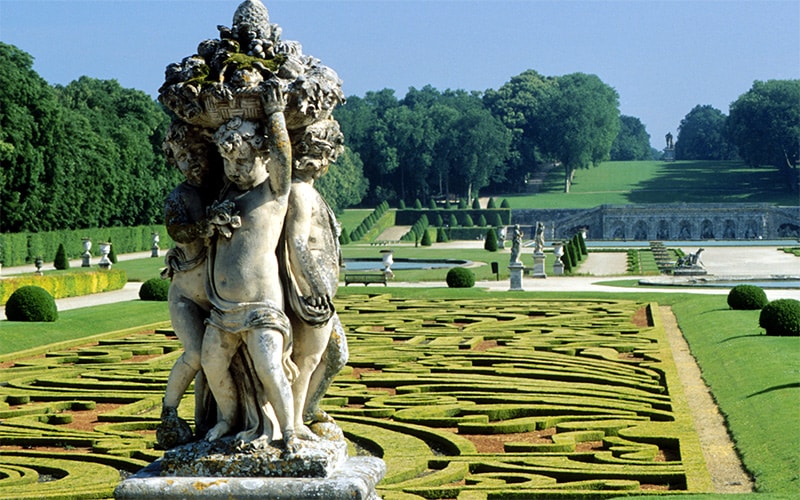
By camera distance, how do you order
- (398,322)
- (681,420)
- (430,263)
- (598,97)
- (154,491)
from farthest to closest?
(598,97)
(430,263)
(398,322)
(681,420)
(154,491)

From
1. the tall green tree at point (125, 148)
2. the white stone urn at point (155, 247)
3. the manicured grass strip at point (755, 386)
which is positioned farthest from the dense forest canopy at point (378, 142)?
the manicured grass strip at point (755, 386)

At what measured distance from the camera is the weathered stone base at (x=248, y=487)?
6219mm

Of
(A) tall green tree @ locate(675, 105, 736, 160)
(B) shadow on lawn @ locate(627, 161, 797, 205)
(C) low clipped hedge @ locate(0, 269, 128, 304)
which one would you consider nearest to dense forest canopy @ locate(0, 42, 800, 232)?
(B) shadow on lawn @ locate(627, 161, 797, 205)

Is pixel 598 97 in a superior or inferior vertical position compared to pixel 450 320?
superior

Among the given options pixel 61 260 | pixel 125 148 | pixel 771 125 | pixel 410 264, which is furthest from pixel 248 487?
pixel 771 125

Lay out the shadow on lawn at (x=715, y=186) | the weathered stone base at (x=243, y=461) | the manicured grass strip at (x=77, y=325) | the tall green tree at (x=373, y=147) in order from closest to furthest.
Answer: the weathered stone base at (x=243, y=461) < the manicured grass strip at (x=77, y=325) < the shadow on lawn at (x=715, y=186) < the tall green tree at (x=373, y=147)

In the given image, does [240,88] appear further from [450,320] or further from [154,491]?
[450,320]

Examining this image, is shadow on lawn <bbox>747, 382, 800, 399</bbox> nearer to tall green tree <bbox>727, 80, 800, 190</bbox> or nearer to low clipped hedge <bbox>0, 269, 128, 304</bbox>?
low clipped hedge <bbox>0, 269, 128, 304</bbox>

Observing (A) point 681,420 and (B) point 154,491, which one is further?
(A) point 681,420

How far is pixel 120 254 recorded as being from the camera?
58.9 metres

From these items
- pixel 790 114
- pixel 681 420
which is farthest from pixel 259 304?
pixel 790 114

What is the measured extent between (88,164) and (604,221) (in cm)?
4089

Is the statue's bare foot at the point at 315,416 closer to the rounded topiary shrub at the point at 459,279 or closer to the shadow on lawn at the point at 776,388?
the shadow on lawn at the point at 776,388

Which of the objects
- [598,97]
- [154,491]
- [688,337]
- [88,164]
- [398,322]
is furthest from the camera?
[598,97]
